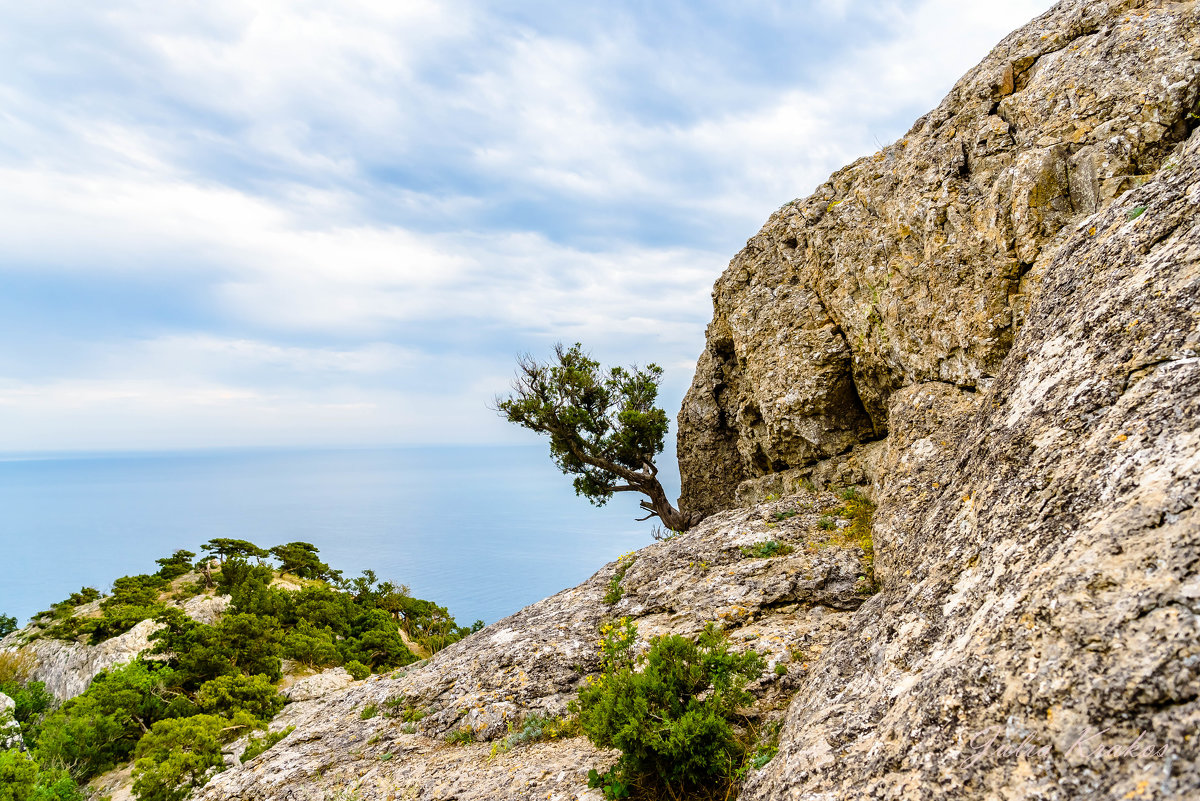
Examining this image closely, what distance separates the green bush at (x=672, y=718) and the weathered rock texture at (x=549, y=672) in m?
0.80

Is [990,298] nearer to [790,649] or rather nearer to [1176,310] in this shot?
[1176,310]

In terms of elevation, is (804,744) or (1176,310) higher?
(1176,310)

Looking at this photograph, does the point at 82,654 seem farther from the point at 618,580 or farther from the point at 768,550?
the point at 768,550

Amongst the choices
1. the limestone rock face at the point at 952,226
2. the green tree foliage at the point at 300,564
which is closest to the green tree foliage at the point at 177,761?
the limestone rock face at the point at 952,226

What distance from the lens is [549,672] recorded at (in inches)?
429

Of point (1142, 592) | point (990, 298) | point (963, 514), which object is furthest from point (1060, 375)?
point (990, 298)

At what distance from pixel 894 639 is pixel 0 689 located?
36124 mm

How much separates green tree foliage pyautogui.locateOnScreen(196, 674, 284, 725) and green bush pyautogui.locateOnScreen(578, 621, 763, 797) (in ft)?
50.8

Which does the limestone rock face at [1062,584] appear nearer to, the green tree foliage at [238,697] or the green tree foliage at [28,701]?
the green tree foliage at [238,697]

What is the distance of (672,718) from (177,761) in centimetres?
1183

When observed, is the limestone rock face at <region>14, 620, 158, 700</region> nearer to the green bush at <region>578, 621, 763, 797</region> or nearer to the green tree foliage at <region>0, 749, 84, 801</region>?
the green tree foliage at <region>0, 749, 84, 801</region>

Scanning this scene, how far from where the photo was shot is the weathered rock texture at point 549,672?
8430mm

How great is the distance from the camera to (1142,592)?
129 inches

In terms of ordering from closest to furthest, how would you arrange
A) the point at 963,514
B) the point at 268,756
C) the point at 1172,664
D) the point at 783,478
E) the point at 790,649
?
the point at 1172,664 < the point at 963,514 < the point at 790,649 < the point at 268,756 < the point at 783,478
